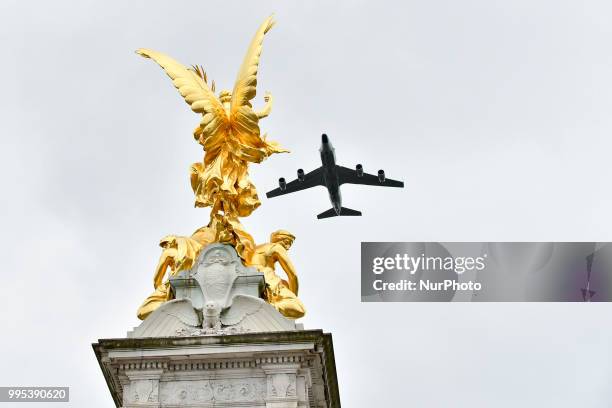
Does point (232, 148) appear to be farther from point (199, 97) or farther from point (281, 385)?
→ point (281, 385)

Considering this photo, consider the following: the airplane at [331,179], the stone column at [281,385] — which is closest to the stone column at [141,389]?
the stone column at [281,385]

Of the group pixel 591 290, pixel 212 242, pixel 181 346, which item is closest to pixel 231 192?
pixel 212 242

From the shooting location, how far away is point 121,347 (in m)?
28.1

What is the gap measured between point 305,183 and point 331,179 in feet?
7.67

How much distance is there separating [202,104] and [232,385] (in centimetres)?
621

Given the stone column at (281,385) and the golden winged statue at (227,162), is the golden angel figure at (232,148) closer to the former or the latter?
the golden winged statue at (227,162)

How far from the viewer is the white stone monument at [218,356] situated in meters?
27.8

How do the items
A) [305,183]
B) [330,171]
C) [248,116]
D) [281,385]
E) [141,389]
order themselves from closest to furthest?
[281,385], [141,389], [248,116], [330,171], [305,183]

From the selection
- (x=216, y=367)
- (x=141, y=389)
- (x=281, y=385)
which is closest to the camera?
(x=281, y=385)

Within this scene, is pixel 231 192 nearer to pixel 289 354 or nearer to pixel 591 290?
pixel 289 354

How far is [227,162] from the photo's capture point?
100 ft

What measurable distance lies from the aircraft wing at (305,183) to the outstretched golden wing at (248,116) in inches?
812

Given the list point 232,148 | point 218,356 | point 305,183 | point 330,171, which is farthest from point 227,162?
point 305,183

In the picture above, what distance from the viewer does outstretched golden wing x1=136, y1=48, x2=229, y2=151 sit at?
30547 mm
